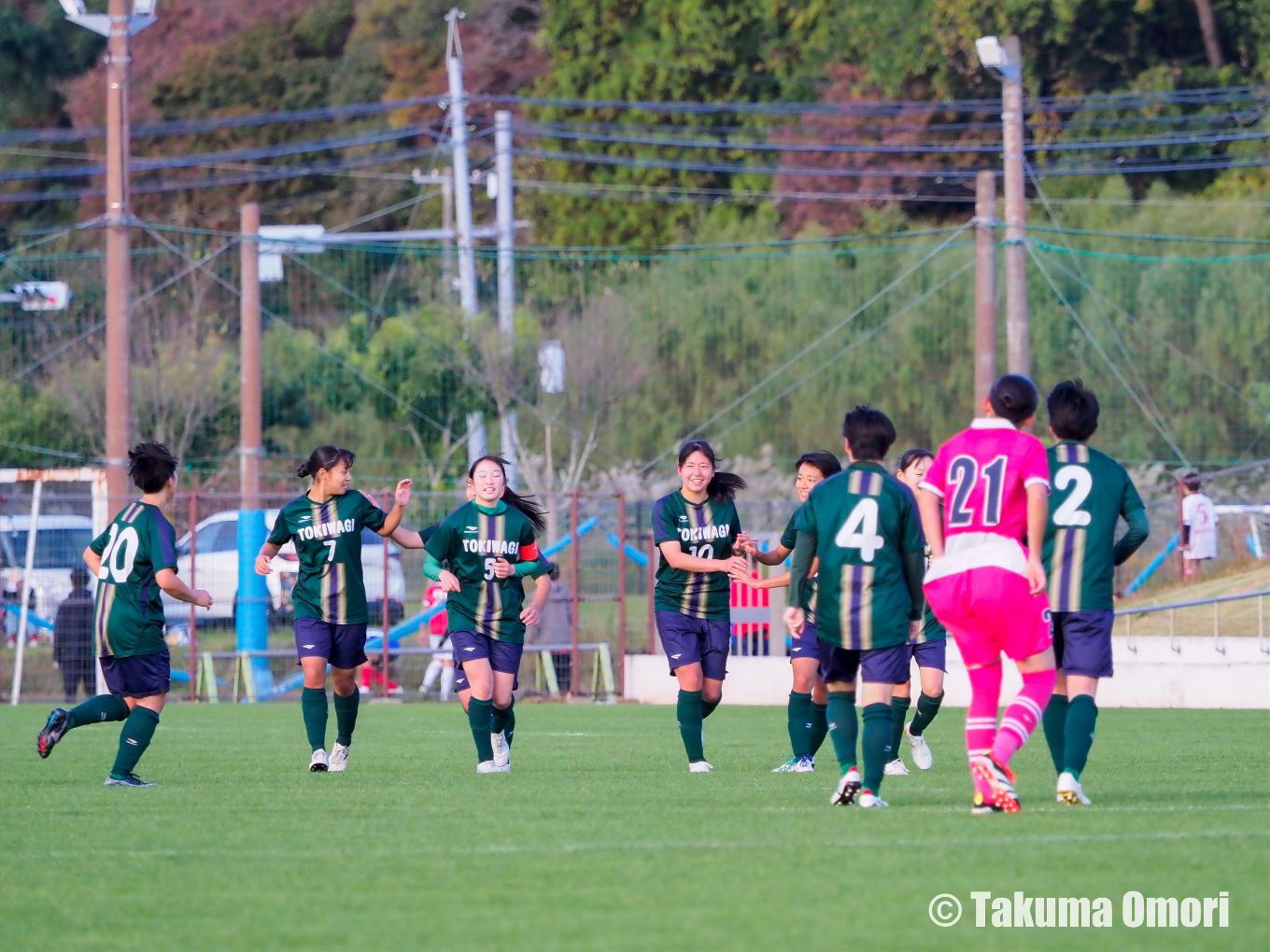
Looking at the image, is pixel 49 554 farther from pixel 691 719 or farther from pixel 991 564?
pixel 991 564

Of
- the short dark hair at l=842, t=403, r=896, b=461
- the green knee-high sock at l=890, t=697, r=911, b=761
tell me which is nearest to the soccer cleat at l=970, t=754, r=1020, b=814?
the short dark hair at l=842, t=403, r=896, b=461

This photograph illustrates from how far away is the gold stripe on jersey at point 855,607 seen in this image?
8289mm

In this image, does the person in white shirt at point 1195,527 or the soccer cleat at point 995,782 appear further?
the person in white shirt at point 1195,527

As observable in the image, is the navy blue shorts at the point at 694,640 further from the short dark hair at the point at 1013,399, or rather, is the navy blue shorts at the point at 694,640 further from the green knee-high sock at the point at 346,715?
the short dark hair at the point at 1013,399

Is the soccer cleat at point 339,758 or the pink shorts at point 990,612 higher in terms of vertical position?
the pink shorts at point 990,612

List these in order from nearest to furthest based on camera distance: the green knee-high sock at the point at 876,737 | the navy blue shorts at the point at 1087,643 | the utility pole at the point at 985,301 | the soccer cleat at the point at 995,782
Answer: the soccer cleat at the point at 995,782
the green knee-high sock at the point at 876,737
the navy blue shorts at the point at 1087,643
the utility pole at the point at 985,301

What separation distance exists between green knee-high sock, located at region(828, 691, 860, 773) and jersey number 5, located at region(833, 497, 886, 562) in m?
0.67

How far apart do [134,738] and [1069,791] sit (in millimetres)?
4988

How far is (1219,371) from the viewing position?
3155 centimetres

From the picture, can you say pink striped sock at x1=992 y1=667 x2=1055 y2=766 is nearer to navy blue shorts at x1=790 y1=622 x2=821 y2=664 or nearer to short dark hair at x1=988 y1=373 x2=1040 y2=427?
short dark hair at x1=988 y1=373 x2=1040 y2=427

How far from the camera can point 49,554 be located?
24.4 m

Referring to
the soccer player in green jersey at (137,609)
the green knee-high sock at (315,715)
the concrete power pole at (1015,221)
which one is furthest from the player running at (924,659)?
the concrete power pole at (1015,221)

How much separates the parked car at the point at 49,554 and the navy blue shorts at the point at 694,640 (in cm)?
1419

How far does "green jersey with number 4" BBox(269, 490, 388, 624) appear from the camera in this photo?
36.8 ft
